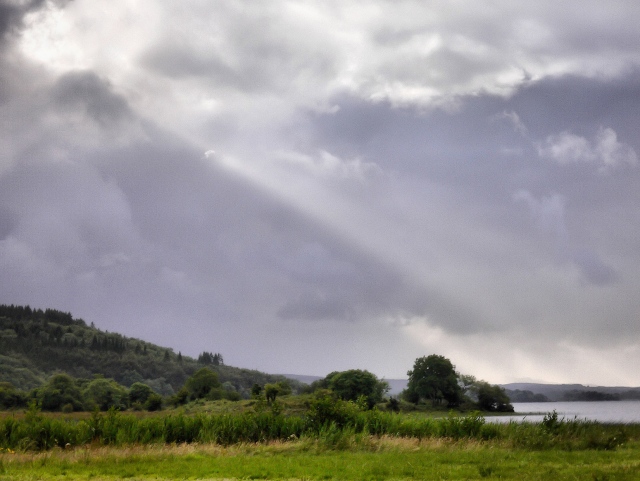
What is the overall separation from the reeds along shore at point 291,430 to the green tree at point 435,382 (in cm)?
7552

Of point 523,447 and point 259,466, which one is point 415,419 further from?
point 259,466

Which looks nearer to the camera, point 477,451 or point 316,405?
point 477,451

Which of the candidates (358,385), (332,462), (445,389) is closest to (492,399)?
(445,389)

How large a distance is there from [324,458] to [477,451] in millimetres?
6818

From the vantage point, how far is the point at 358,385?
8838 cm

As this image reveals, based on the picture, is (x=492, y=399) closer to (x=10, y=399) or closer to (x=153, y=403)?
(x=153, y=403)

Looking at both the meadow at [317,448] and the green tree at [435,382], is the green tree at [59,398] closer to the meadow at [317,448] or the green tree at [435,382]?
the meadow at [317,448]

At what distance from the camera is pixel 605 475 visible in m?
16.3

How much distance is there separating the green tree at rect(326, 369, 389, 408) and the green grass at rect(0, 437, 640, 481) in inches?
2437

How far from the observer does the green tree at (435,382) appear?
345ft

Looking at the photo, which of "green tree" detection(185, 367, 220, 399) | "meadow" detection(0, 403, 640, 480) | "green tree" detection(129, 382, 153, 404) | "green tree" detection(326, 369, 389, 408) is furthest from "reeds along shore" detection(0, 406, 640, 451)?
"green tree" detection(185, 367, 220, 399)

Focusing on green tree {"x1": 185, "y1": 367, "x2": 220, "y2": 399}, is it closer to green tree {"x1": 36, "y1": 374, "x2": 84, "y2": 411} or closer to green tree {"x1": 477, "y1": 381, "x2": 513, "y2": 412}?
green tree {"x1": 36, "y1": 374, "x2": 84, "y2": 411}

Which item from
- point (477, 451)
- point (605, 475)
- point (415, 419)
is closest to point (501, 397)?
point (415, 419)

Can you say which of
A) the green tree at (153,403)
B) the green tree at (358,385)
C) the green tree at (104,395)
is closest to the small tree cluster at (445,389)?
the green tree at (358,385)
